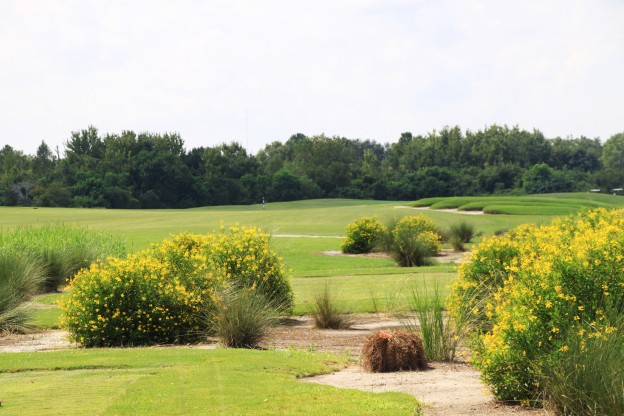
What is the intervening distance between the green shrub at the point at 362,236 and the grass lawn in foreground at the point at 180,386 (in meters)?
25.0

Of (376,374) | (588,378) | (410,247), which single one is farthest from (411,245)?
(588,378)

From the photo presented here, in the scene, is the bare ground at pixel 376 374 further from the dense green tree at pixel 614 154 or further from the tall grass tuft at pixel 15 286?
the dense green tree at pixel 614 154

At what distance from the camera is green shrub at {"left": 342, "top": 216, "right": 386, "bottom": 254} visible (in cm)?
3878

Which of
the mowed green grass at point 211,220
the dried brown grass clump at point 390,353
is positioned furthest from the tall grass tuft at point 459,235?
the dried brown grass clump at point 390,353

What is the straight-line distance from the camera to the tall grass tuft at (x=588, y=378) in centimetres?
858

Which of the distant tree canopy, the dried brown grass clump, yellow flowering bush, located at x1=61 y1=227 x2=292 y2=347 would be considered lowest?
the dried brown grass clump

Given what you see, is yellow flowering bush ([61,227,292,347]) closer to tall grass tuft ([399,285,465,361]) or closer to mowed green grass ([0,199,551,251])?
tall grass tuft ([399,285,465,361])

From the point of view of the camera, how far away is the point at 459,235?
40.3 meters

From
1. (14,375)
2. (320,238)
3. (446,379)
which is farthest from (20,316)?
(320,238)

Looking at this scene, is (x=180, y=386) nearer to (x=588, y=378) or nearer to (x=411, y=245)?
(x=588, y=378)

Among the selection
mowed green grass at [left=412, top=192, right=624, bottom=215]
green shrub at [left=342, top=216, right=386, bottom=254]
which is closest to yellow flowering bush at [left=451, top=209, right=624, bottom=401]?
green shrub at [left=342, top=216, right=386, bottom=254]

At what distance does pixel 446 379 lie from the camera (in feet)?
38.7

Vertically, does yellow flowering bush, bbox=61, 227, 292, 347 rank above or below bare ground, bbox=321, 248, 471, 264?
above

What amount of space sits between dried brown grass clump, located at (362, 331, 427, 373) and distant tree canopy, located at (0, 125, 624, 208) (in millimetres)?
82828
